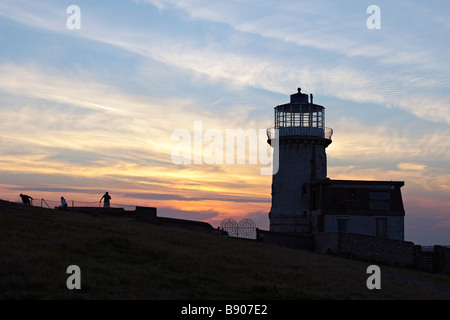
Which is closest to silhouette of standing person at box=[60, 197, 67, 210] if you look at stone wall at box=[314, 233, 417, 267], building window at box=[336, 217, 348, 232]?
stone wall at box=[314, 233, 417, 267]

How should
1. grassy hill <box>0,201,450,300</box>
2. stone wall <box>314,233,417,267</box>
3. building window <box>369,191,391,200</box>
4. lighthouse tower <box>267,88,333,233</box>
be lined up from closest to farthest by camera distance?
grassy hill <box>0,201,450,300</box>, stone wall <box>314,233,417,267</box>, building window <box>369,191,391,200</box>, lighthouse tower <box>267,88,333,233</box>

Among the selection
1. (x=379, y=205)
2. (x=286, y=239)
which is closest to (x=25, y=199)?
(x=286, y=239)

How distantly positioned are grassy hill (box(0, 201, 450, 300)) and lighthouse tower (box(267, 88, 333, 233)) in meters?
24.5

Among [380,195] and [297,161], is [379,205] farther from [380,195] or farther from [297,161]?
[297,161]

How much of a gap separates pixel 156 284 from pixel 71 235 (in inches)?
377

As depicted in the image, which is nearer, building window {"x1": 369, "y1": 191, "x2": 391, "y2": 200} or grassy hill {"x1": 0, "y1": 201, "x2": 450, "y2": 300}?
grassy hill {"x1": 0, "y1": 201, "x2": 450, "y2": 300}

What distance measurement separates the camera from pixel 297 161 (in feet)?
188

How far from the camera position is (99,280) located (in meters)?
18.8

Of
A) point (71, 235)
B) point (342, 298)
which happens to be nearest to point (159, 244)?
point (71, 235)

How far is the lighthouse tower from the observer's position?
56716 mm

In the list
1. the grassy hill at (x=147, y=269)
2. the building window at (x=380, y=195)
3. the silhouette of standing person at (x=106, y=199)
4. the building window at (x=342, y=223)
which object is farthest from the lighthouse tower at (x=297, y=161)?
the grassy hill at (x=147, y=269)

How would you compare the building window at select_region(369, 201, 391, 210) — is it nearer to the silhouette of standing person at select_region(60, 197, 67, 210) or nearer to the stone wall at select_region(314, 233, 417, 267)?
the stone wall at select_region(314, 233, 417, 267)

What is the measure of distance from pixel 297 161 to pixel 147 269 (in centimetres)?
3739
